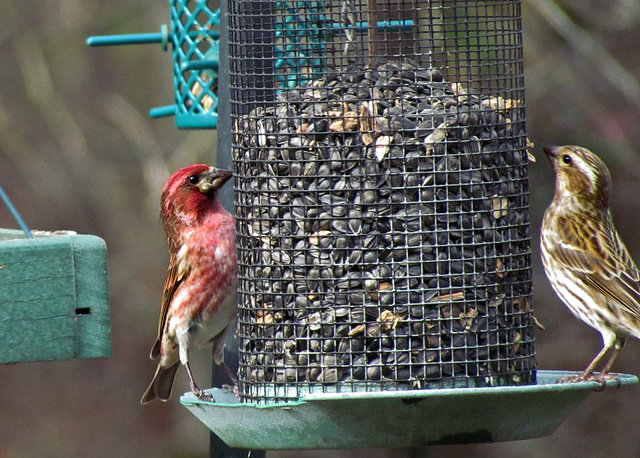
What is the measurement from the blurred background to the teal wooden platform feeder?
6.07 metres

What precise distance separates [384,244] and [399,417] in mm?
789

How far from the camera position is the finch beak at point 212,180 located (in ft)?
20.4

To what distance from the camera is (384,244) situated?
16.7 ft

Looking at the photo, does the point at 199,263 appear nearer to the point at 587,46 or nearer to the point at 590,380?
the point at 590,380

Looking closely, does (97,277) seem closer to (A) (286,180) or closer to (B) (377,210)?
(A) (286,180)

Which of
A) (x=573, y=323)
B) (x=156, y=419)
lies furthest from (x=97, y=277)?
(x=156, y=419)

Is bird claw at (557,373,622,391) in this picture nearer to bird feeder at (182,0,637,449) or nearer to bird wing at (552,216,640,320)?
bird feeder at (182,0,637,449)

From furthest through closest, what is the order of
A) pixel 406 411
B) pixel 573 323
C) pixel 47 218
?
pixel 47 218 → pixel 573 323 → pixel 406 411

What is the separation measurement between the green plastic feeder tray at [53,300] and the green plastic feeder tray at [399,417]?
614 millimetres

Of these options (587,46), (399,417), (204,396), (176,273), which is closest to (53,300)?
(204,396)

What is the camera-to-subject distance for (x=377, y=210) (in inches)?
201

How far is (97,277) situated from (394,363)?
147 centimetres

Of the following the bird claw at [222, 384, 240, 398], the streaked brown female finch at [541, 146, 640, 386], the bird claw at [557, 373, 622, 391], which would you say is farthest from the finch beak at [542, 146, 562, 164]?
the bird claw at [222, 384, 240, 398]

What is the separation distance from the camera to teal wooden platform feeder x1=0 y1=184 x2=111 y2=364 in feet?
16.9
